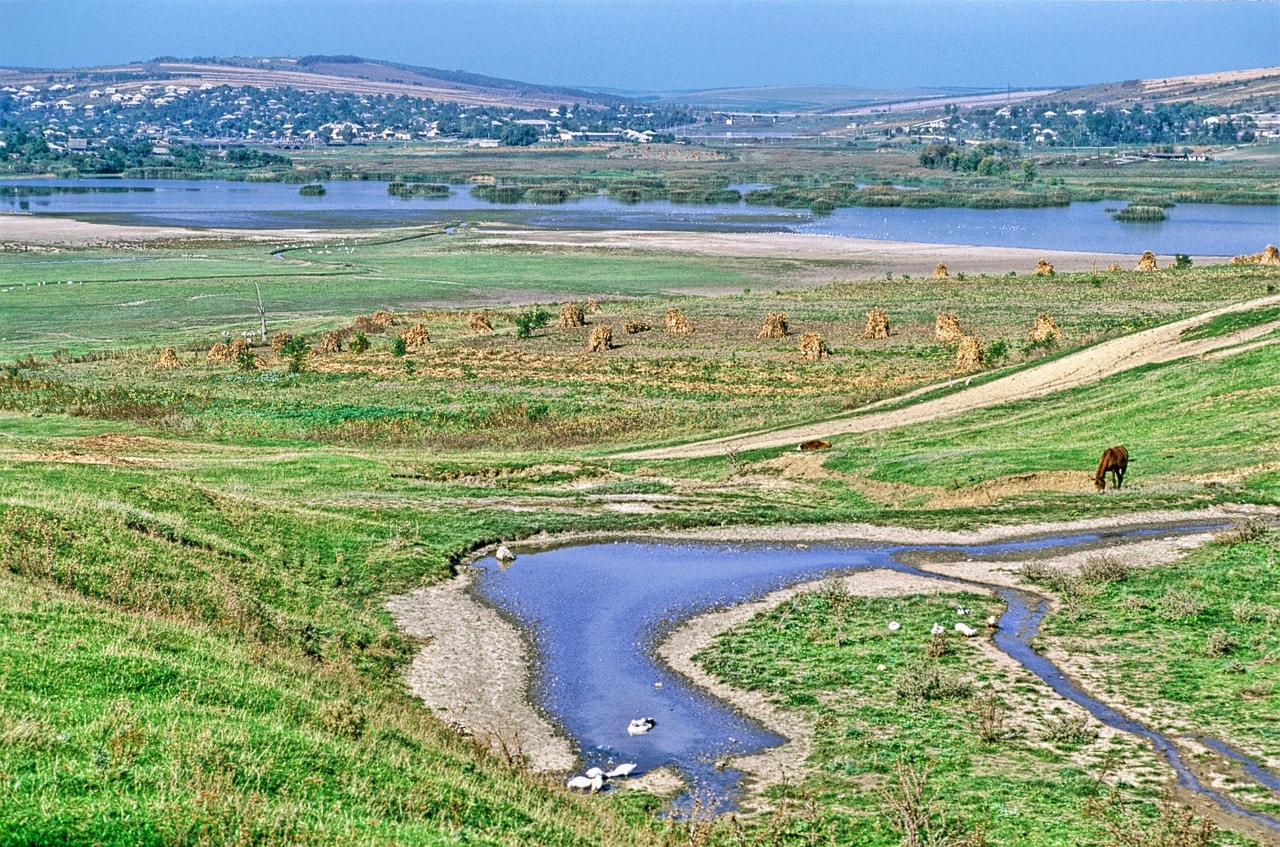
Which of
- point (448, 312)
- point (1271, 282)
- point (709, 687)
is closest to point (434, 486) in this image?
point (709, 687)

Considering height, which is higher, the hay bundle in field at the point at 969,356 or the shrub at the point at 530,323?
the hay bundle in field at the point at 969,356

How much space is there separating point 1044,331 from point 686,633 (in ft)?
132

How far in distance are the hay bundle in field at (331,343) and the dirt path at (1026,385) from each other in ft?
99.1

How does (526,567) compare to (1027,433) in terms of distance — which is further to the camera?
(1027,433)

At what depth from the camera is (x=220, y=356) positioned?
66.2 metres

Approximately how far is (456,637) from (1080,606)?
433 inches

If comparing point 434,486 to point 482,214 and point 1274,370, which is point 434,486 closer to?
point 1274,370

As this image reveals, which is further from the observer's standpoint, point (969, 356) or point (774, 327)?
point (774, 327)

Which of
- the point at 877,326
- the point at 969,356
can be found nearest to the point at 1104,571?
the point at 969,356

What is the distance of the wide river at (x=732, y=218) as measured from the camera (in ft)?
431

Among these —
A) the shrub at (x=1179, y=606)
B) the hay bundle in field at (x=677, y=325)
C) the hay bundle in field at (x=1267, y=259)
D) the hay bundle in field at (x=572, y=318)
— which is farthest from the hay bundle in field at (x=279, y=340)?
the hay bundle in field at (x=1267, y=259)

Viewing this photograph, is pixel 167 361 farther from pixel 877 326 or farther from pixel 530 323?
pixel 877 326

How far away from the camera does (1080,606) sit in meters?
24.4

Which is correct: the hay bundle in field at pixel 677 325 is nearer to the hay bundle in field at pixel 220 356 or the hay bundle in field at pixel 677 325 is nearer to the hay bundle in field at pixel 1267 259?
the hay bundle in field at pixel 220 356
